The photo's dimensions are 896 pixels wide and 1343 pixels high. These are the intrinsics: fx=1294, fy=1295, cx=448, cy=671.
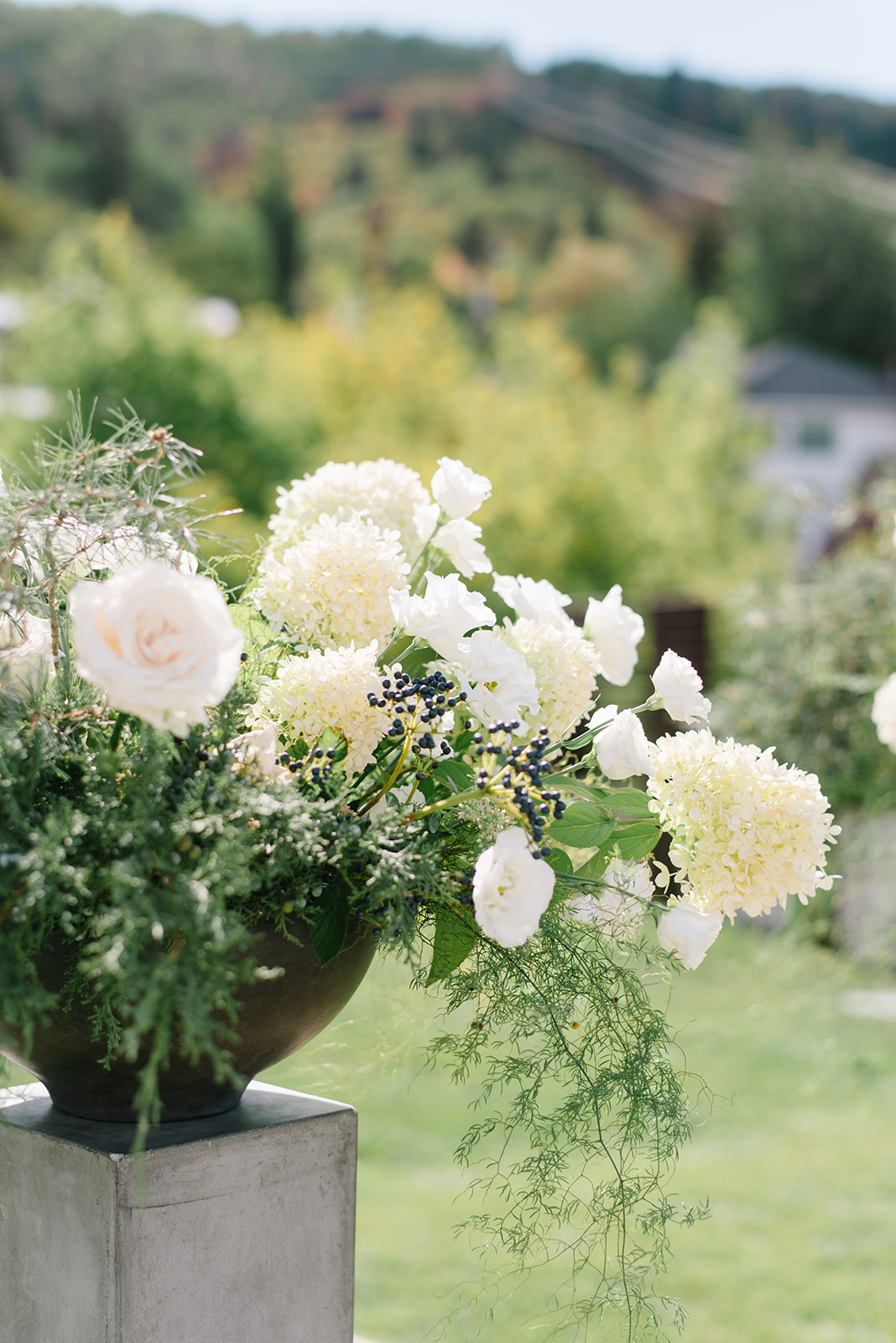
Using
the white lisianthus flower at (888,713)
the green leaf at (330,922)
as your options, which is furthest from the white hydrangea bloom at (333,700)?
the white lisianthus flower at (888,713)

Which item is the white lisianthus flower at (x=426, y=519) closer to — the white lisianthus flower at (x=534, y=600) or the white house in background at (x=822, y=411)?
the white lisianthus flower at (x=534, y=600)

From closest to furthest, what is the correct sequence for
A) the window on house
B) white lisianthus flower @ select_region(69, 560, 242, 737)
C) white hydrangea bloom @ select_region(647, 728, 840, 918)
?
white lisianthus flower @ select_region(69, 560, 242, 737)
white hydrangea bloom @ select_region(647, 728, 840, 918)
the window on house

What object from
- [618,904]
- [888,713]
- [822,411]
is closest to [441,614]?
[618,904]

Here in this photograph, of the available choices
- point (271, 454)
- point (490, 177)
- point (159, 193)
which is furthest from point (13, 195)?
point (271, 454)

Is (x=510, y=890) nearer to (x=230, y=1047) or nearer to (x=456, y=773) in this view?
(x=456, y=773)

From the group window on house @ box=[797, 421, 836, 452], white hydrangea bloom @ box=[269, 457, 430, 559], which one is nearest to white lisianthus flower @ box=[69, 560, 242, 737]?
white hydrangea bloom @ box=[269, 457, 430, 559]

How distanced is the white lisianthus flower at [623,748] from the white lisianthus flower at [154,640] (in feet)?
1.30

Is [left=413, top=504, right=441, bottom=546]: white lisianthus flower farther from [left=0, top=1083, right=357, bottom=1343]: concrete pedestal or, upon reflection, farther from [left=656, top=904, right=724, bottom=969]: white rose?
[left=0, top=1083, right=357, bottom=1343]: concrete pedestal

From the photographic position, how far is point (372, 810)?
1020mm

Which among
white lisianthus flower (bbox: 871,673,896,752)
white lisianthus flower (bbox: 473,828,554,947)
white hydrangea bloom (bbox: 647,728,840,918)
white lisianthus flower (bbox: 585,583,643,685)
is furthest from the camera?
white lisianthus flower (bbox: 871,673,896,752)

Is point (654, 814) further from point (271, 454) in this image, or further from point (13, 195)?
point (13, 195)

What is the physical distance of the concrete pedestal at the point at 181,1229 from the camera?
39.6 inches

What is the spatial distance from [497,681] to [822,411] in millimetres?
41924

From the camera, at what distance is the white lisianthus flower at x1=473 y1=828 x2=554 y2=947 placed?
927 mm
